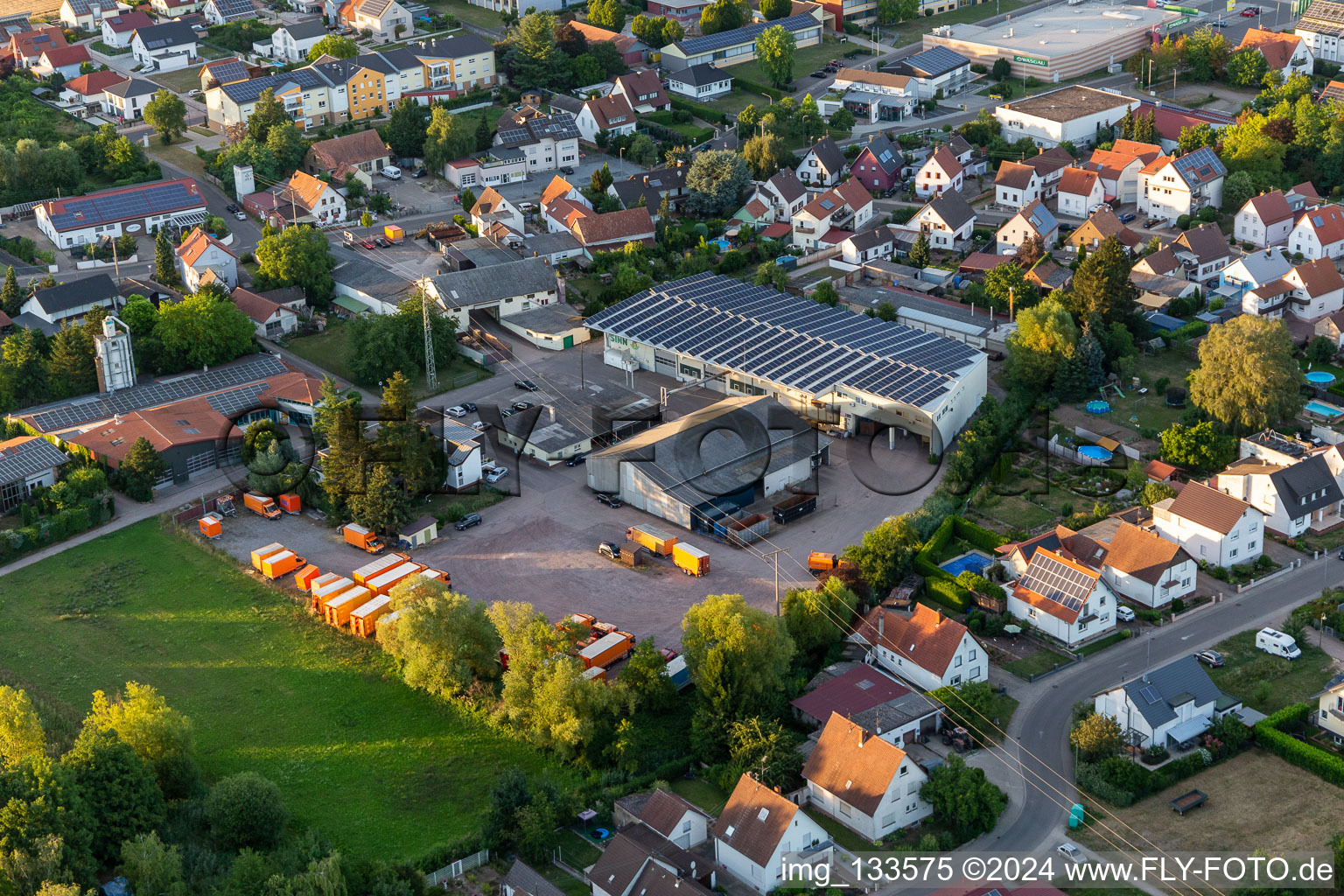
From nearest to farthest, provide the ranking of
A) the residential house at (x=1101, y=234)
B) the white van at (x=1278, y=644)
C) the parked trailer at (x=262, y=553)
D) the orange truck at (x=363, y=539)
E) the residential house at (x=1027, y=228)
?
the white van at (x=1278, y=644) → the parked trailer at (x=262, y=553) → the orange truck at (x=363, y=539) → the residential house at (x=1101, y=234) → the residential house at (x=1027, y=228)

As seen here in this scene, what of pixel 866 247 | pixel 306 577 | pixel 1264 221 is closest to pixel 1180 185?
→ pixel 1264 221

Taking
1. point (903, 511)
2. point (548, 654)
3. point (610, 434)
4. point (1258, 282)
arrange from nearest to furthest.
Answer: point (548, 654) < point (903, 511) < point (610, 434) < point (1258, 282)

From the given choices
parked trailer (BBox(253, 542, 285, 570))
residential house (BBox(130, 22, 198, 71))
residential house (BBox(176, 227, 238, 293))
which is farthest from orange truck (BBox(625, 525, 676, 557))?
residential house (BBox(130, 22, 198, 71))

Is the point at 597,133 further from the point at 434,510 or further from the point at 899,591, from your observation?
the point at 899,591

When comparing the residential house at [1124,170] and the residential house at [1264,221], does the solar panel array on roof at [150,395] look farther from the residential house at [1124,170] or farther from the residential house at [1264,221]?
the residential house at [1264,221]

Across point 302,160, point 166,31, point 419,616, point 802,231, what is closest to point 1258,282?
point 802,231

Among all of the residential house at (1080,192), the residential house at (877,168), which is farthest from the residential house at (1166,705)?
the residential house at (877,168)
